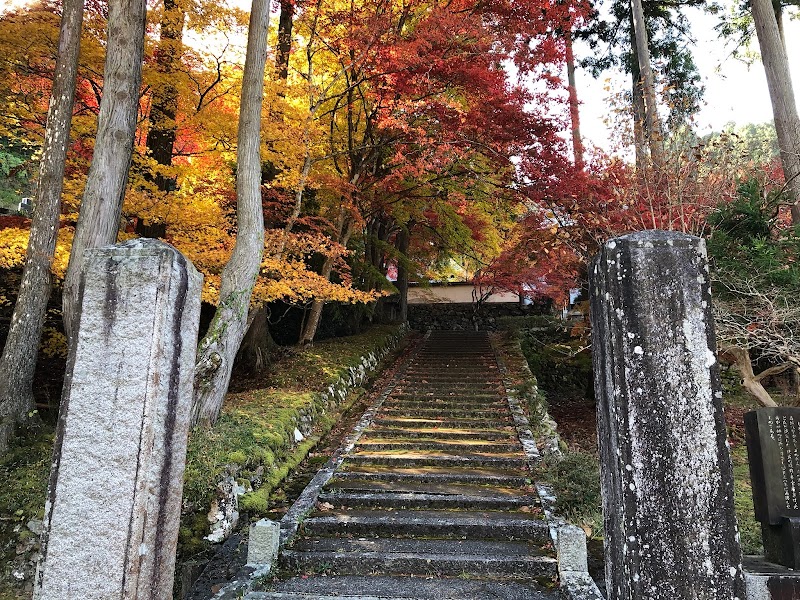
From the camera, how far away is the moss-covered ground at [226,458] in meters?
5.10

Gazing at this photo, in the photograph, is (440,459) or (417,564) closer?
(417,564)

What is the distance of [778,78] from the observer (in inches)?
335

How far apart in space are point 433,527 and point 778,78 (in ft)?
30.7

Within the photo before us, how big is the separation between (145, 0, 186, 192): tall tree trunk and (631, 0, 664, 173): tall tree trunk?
8999 mm

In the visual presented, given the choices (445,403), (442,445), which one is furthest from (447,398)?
(442,445)

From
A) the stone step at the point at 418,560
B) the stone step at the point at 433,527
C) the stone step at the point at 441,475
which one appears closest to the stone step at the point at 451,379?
the stone step at the point at 441,475

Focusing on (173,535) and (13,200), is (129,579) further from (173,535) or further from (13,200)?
(13,200)

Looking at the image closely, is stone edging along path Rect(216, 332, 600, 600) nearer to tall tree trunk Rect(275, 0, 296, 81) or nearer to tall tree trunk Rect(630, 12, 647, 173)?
tall tree trunk Rect(630, 12, 647, 173)

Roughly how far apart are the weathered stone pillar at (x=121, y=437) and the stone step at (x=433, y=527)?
271cm

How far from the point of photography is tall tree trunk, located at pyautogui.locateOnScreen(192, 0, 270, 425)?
6.89 metres

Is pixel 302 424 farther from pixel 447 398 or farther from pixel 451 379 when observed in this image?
pixel 451 379

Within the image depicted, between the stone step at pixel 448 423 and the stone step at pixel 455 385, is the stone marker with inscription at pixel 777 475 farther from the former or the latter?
the stone step at pixel 455 385

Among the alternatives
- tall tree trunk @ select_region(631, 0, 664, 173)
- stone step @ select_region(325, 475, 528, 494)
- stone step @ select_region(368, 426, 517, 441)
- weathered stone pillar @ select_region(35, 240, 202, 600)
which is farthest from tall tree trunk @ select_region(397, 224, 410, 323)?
weathered stone pillar @ select_region(35, 240, 202, 600)

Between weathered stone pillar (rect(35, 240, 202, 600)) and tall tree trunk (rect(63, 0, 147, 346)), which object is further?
tall tree trunk (rect(63, 0, 147, 346))
